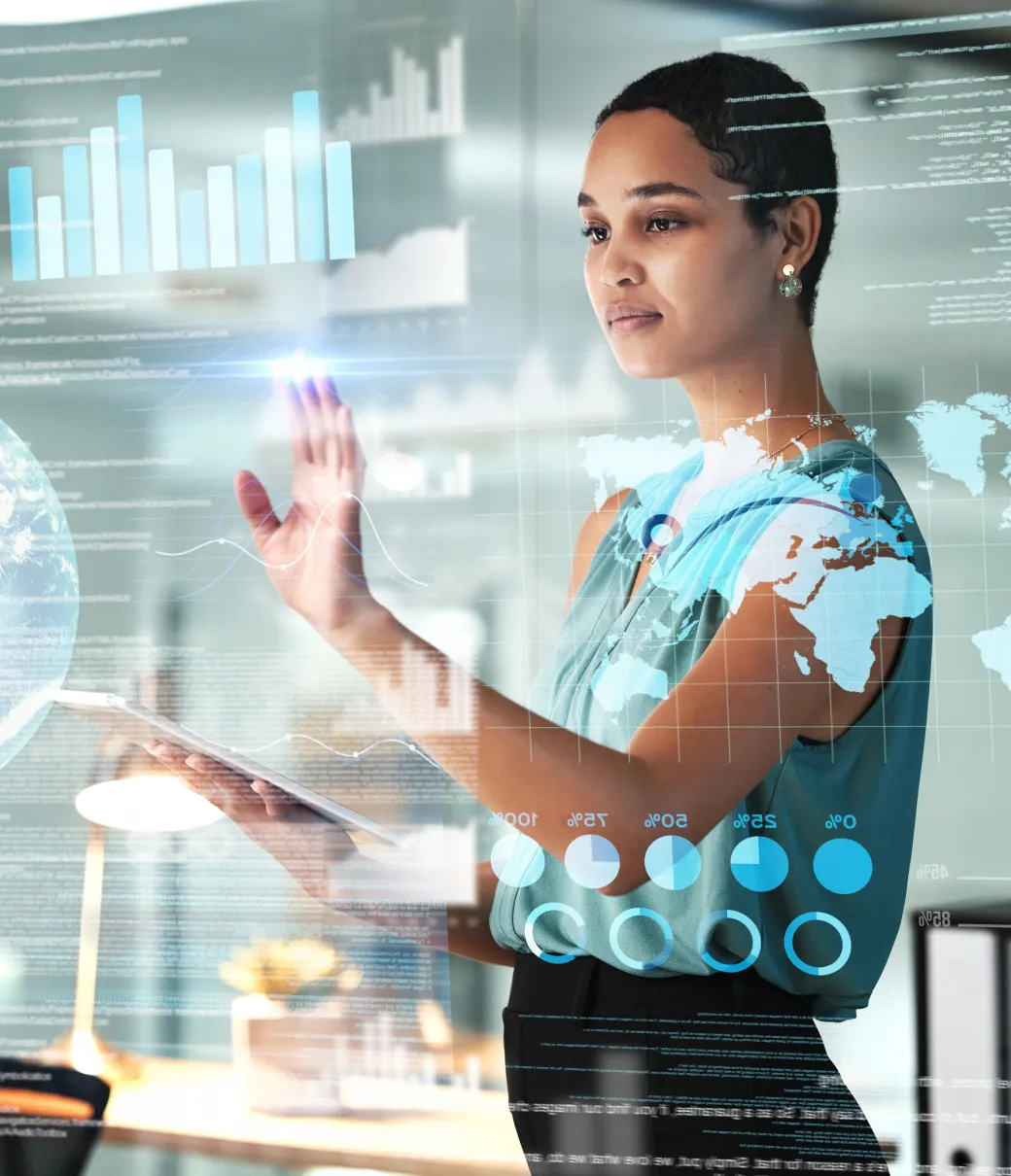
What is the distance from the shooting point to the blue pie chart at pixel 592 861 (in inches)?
48.3

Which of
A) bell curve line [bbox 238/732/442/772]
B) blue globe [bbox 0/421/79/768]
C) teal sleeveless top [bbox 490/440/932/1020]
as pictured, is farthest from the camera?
blue globe [bbox 0/421/79/768]

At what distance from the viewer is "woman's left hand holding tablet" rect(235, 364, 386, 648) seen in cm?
130

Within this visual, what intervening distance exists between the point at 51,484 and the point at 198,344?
11.1 inches

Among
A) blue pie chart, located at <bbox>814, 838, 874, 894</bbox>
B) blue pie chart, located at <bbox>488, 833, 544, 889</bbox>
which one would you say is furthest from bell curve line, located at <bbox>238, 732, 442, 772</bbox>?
blue pie chart, located at <bbox>814, 838, 874, 894</bbox>

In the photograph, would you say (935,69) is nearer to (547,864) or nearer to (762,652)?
(762,652)

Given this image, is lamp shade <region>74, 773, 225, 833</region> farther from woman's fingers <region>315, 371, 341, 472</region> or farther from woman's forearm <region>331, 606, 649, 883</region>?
woman's fingers <region>315, 371, 341, 472</region>

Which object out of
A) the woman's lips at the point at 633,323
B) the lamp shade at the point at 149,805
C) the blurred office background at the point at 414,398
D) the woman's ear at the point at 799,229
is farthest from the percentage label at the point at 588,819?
the woman's ear at the point at 799,229

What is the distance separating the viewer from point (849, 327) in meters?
1.20

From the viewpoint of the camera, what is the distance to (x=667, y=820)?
3.98 feet

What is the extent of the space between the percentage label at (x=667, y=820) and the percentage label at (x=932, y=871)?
0.27 meters

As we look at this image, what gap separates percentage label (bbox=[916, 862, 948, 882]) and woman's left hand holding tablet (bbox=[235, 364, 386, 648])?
0.71 meters

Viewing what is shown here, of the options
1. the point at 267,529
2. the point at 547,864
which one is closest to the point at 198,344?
the point at 267,529

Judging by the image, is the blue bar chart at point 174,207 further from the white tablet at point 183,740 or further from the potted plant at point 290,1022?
the potted plant at point 290,1022

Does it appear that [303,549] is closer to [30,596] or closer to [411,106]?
[30,596]
